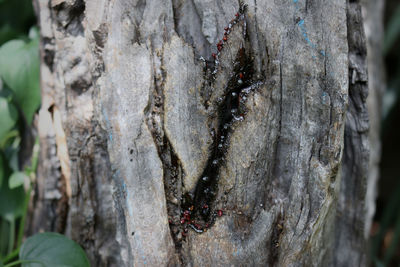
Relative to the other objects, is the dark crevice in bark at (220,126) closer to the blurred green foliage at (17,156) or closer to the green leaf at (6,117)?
the blurred green foliage at (17,156)

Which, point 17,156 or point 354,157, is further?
point 17,156

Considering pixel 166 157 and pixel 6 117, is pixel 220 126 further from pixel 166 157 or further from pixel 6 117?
pixel 6 117

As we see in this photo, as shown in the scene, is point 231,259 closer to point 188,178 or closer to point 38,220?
point 188,178

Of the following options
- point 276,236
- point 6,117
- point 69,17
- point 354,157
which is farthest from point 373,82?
point 6,117

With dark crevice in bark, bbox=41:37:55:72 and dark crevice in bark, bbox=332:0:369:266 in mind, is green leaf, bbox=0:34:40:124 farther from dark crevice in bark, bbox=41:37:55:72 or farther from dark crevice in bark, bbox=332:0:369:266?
dark crevice in bark, bbox=332:0:369:266

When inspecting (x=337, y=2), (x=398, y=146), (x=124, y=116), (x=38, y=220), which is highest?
(x=337, y=2)

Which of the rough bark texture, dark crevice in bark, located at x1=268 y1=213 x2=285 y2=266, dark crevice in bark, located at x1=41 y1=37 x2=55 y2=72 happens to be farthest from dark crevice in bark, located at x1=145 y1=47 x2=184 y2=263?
the rough bark texture

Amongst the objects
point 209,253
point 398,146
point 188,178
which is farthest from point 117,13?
point 398,146
